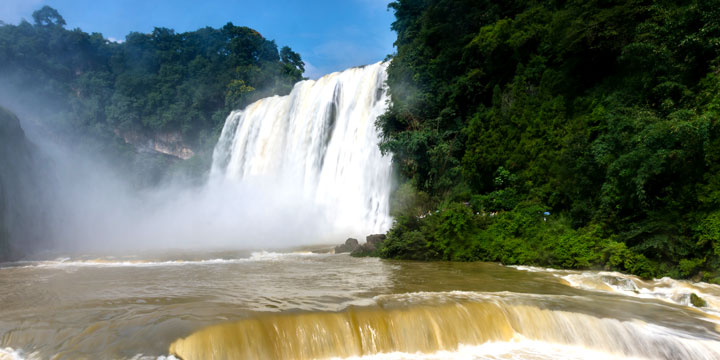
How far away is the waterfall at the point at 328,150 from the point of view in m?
21.1

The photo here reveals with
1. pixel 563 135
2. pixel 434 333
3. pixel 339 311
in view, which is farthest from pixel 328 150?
pixel 434 333

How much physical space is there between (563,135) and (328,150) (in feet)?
46.2

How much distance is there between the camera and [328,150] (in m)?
24.4

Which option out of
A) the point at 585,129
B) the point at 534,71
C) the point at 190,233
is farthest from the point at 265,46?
the point at 585,129

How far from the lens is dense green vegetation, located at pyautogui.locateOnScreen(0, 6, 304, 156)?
46.5 metres

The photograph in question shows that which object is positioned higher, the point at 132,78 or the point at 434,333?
the point at 132,78

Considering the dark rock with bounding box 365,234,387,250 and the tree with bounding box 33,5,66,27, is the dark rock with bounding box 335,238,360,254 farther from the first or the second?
the tree with bounding box 33,5,66,27

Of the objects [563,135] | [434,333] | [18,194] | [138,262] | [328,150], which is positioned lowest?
[434,333]

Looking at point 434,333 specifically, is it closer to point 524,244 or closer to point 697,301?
point 697,301

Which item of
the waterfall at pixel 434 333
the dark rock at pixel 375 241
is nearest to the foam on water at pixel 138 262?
the dark rock at pixel 375 241

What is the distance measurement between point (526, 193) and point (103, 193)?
121 feet

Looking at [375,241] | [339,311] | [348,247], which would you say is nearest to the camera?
[339,311]

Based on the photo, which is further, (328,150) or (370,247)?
(328,150)

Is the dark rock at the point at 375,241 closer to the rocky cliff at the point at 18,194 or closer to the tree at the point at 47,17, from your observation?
the rocky cliff at the point at 18,194
